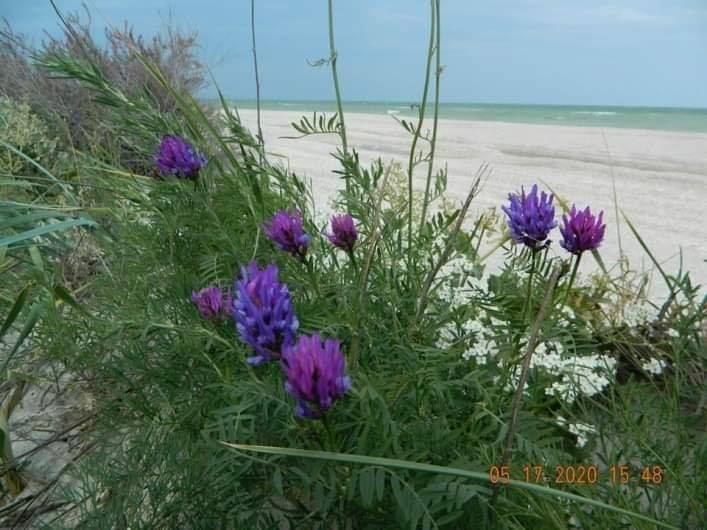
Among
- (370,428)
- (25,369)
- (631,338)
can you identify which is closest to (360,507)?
(370,428)

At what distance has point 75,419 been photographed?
143 centimetres

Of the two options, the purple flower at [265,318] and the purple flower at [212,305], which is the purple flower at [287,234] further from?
the purple flower at [265,318]

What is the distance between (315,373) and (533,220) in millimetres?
374

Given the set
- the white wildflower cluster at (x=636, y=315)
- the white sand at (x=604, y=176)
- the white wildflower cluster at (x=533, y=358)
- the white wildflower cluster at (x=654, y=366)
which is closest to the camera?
the white wildflower cluster at (x=533, y=358)

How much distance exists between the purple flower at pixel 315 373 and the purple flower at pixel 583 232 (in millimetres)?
375

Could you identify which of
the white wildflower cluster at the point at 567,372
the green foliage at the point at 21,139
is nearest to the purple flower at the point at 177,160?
the white wildflower cluster at the point at 567,372

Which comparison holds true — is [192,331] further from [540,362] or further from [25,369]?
[25,369]

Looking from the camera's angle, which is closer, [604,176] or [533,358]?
[533,358]

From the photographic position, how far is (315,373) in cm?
48

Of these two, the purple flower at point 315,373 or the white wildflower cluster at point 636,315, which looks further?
the white wildflower cluster at point 636,315

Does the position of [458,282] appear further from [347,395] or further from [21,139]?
[21,139]

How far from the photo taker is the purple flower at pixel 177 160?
36.4 inches

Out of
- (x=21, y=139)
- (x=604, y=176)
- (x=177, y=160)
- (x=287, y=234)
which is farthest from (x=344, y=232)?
(x=604, y=176)

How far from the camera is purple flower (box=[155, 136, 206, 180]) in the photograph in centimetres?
93
